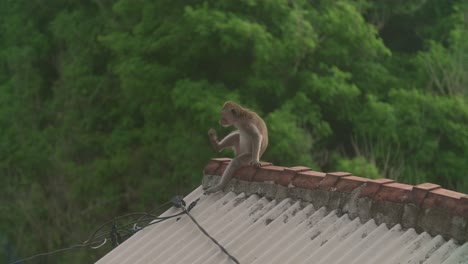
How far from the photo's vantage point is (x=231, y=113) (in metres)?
8.77

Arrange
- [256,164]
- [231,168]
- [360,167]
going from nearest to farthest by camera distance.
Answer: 1. [256,164]
2. [231,168]
3. [360,167]

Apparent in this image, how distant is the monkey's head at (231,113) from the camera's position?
341 inches

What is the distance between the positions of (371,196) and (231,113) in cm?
323

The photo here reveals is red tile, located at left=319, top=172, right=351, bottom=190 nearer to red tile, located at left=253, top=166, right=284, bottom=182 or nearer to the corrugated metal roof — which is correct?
the corrugated metal roof

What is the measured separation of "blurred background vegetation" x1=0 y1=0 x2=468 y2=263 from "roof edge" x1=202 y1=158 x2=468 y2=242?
15.1 meters

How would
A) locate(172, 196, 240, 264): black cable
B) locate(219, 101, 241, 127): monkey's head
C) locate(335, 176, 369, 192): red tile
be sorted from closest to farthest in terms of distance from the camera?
locate(335, 176, 369, 192): red tile, locate(172, 196, 240, 264): black cable, locate(219, 101, 241, 127): monkey's head

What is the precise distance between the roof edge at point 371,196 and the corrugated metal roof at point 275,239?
52 mm

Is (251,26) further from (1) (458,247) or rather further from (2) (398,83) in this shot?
(1) (458,247)

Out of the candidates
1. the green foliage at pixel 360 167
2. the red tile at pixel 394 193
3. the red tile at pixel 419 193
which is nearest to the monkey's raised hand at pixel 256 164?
the red tile at pixel 394 193

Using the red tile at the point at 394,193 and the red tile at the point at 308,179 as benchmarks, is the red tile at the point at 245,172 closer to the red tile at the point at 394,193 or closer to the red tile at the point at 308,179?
the red tile at the point at 308,179

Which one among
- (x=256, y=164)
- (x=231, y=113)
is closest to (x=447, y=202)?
(x=256, y=164)

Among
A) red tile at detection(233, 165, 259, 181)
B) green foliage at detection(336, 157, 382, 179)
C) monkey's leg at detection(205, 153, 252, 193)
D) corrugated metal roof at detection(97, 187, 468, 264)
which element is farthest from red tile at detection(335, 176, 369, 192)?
green foliage at detection(336, 157, 382, 179)

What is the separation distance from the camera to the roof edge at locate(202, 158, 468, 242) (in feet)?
16.0

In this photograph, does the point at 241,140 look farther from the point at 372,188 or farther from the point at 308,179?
the point at 372,188
